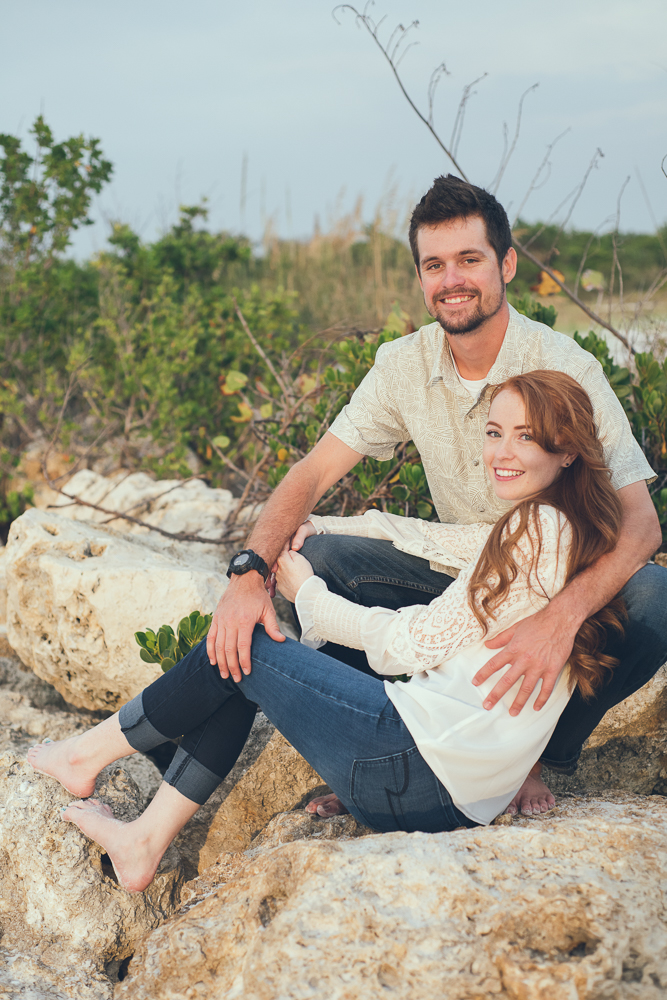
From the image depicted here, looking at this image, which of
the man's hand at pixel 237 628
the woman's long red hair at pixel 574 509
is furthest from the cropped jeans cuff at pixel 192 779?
the woman's long red hair at pixel 574 509

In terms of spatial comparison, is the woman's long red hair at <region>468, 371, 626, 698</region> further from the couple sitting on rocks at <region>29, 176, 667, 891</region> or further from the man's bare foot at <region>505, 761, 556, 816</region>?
the man's bare foot at <region>505, 761, 556, 816</region>

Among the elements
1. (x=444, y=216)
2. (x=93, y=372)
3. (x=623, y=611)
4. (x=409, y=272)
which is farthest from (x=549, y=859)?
(x=409, y=272)

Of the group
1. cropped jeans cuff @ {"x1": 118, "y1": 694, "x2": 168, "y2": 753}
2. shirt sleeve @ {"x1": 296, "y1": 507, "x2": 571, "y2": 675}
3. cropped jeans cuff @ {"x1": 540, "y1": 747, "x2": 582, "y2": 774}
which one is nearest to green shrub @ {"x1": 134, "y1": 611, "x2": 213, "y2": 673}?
cropped jeans cuff @ {"x1": 118, "y1": 694, "x2": 168, "y2": 753}

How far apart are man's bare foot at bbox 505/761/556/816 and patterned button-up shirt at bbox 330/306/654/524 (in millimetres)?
1008

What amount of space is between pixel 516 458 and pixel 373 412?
908mm

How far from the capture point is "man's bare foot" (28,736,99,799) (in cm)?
239

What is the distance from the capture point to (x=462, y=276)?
2.83m

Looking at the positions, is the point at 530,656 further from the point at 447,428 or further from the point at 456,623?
the point at 447,428

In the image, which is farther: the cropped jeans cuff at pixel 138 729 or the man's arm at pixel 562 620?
the cropped jeans cuff at pixel 138 729

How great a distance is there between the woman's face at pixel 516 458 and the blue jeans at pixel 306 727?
0.71 metres

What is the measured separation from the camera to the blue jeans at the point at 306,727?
1.98 metres

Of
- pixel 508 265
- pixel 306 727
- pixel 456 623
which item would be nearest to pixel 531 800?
pixel 456 623

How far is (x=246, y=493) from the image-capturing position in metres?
4.09

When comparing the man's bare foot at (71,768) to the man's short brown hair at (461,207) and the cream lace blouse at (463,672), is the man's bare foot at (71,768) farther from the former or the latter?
the man's short brown hair at (461,207)
